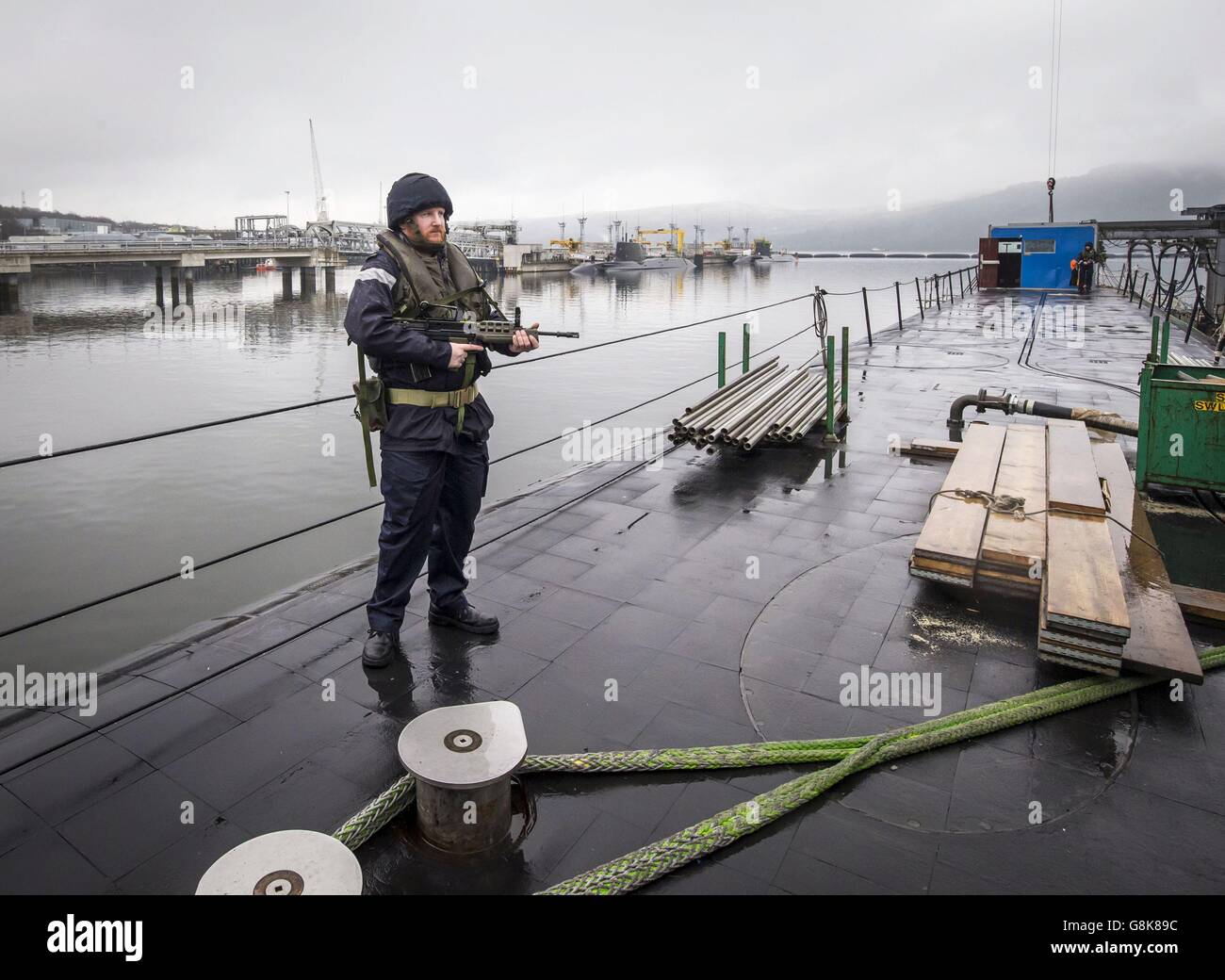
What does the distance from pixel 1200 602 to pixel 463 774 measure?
12.8ft

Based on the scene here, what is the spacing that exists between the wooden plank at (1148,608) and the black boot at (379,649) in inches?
Result: 128

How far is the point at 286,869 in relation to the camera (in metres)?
2.06

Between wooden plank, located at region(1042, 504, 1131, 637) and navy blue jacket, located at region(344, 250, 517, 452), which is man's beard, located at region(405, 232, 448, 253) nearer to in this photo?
navy blue jacket, located at region(344, 250, 517, 452)

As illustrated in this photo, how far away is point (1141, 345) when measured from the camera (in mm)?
15102

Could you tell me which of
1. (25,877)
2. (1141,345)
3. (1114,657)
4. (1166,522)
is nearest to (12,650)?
(25,877)

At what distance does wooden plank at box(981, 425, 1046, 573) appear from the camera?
4145mm

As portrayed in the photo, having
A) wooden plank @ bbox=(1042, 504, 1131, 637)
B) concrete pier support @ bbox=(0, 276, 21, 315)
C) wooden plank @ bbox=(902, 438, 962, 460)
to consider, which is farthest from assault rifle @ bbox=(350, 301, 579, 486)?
concrete pier support @ bbox=(0, 276, 21, 315)

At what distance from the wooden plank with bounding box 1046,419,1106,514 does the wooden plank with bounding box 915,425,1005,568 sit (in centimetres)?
35

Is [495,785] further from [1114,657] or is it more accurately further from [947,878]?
[1114,657]

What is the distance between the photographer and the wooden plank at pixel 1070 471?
4.54m

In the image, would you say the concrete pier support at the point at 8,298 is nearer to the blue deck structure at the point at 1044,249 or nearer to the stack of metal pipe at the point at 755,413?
the stack of metal pipe at the point at 755,413
